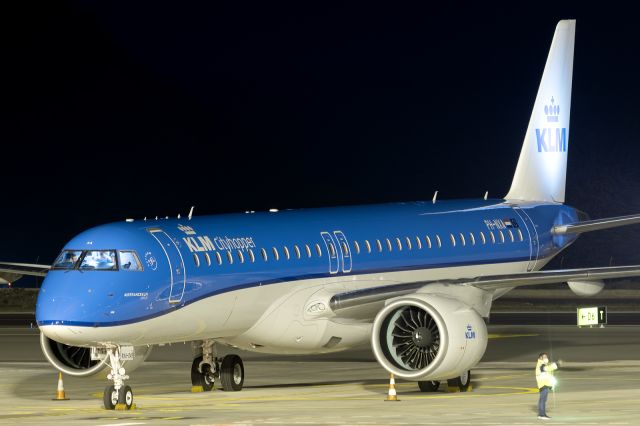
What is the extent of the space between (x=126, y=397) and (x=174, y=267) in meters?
2.84

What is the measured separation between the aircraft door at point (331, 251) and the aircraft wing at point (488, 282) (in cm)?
74

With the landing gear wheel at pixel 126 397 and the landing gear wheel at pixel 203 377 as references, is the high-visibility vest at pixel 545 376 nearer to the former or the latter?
the landing gear wheel at pixel 126 397

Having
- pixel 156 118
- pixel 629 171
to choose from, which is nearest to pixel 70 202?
pixel 156 118

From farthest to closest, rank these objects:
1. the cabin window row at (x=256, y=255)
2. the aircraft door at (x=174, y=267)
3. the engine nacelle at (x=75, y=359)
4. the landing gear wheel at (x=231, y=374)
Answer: the landing gear wheel at (x=231, y=374) < the engine nacelle at (x=75, y=359) < the cabin window row at (x=256, y=255) < the aircraft door at (x=174, y=267)

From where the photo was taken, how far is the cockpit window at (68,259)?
1170 inches

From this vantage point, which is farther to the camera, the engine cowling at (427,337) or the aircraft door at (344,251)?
the aircraft door at (344,251)

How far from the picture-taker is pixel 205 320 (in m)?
Result: 31.5

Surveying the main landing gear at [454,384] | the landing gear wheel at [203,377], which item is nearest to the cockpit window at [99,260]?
the landing gear wheel at [203,377]

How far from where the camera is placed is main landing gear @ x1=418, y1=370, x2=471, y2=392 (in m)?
33.2

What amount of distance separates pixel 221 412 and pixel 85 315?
10.4 ft

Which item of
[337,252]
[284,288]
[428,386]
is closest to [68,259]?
[284,288]

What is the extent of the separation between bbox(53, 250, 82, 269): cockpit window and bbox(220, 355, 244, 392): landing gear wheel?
19.1 ft

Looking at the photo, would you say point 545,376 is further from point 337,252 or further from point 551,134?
point 551,134

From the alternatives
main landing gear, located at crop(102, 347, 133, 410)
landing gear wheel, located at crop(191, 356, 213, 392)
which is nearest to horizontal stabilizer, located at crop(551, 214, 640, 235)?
landing gear wheel, located at crop(191, 356, 213, 392)
